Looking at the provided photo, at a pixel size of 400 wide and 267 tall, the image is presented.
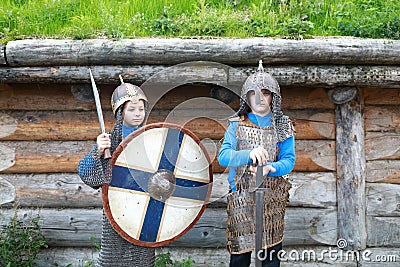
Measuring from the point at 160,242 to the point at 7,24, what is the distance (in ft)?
7.83

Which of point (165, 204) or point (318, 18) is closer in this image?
point (165, 204)

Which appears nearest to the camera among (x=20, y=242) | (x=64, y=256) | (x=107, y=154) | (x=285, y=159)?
(x=107, y=154)

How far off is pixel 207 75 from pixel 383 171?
5.48ft

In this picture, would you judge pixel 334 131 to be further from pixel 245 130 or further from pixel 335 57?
pixel 245 130

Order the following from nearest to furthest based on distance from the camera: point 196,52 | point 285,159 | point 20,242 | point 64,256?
point 285,159 < point 196,52 < point 20,242 < point 64,256

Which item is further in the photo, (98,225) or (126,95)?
(98,225)

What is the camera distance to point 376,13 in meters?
4.86

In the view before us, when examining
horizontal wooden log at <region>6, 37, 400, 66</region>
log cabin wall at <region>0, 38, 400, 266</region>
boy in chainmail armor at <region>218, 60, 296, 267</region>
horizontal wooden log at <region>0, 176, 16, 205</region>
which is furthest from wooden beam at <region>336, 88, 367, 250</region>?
horizontal wooden log at <region>0, 176, 16, 205</region>

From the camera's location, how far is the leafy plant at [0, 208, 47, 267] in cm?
439

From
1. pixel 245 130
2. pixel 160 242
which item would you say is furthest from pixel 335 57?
pixel 160 242

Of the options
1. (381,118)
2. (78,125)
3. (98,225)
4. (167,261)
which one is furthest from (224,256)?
(381,118)

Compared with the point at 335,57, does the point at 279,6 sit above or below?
above

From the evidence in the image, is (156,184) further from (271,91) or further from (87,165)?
(271,91)

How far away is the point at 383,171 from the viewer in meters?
4.64
